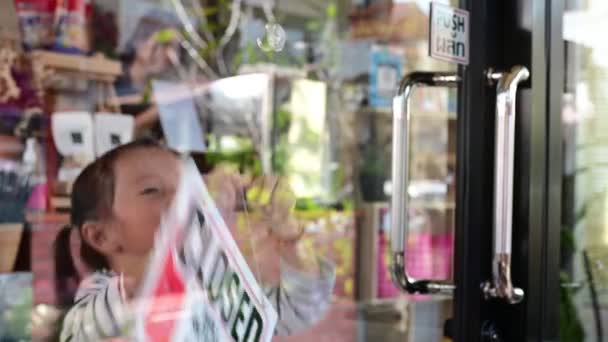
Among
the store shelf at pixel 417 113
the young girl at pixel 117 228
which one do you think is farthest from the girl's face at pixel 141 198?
the store shelf at pixel 417 113

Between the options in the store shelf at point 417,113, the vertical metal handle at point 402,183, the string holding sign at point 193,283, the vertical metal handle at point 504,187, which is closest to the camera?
the string holding sign at point 193,283

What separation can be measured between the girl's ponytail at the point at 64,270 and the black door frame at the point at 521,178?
0.91 metres

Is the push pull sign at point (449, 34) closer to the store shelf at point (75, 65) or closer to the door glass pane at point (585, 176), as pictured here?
the door glass pane at point (585, 176)

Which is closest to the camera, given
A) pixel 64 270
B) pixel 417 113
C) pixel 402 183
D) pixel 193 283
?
pixel 193 283

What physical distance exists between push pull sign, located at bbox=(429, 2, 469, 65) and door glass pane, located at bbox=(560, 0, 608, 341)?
0.24 meters

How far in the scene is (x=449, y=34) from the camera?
1759 millimetres

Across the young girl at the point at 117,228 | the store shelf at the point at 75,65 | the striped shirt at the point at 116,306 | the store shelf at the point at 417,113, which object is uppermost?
the store shelf at the point at 75,65

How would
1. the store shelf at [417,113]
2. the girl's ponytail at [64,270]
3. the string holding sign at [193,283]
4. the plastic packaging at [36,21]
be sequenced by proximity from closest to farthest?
the string holding sign at [193,283], the girl's ponytail at [64,270], the plastic packaging at [36,21], the store shelf at [417,113]

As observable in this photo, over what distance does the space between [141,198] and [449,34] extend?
0.75 meters

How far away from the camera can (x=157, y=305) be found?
61.2 inches

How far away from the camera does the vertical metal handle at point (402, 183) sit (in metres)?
1.82

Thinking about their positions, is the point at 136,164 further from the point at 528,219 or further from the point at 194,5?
the point at 194,5

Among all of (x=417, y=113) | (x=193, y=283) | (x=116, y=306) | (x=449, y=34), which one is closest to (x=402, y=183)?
(x=449, y=34)

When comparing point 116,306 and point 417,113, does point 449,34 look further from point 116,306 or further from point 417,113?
point 417,113
